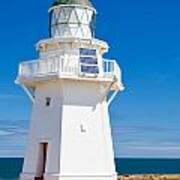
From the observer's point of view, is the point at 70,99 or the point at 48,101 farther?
the point at 48,101

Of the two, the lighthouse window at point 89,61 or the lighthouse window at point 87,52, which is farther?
the lighthouse window at point 87,52

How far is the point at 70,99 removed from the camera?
60.6 feet

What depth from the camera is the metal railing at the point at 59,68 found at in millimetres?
18125

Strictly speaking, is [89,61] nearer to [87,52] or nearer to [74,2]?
[87,52]

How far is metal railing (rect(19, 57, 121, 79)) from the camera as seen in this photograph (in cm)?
1812

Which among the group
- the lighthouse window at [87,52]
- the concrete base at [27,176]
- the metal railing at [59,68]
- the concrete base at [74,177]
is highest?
the lighthouse window at [87,52]

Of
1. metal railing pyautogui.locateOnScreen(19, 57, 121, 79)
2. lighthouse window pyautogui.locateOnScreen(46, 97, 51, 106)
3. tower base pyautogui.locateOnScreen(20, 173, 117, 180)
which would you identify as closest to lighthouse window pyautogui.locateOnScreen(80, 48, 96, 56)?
metal railing pyautogui.locateOnScreen(19, 57, 121, 79)

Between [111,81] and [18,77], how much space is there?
3.13 meters

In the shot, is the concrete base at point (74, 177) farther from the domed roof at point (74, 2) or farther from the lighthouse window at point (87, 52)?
the domed roof at point (74, 2)

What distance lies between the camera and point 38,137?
18.9m

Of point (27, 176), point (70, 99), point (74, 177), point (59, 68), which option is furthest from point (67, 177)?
point (59, 68)

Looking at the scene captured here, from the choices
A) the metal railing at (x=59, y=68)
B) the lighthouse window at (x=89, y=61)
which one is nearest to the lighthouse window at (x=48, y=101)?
the metal railing at (x=59, y=68)

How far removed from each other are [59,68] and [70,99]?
1.13 metres

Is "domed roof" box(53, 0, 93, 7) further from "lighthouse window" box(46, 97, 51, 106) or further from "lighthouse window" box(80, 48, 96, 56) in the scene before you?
"lighthouse window" box(46, 97, 51, 106)
